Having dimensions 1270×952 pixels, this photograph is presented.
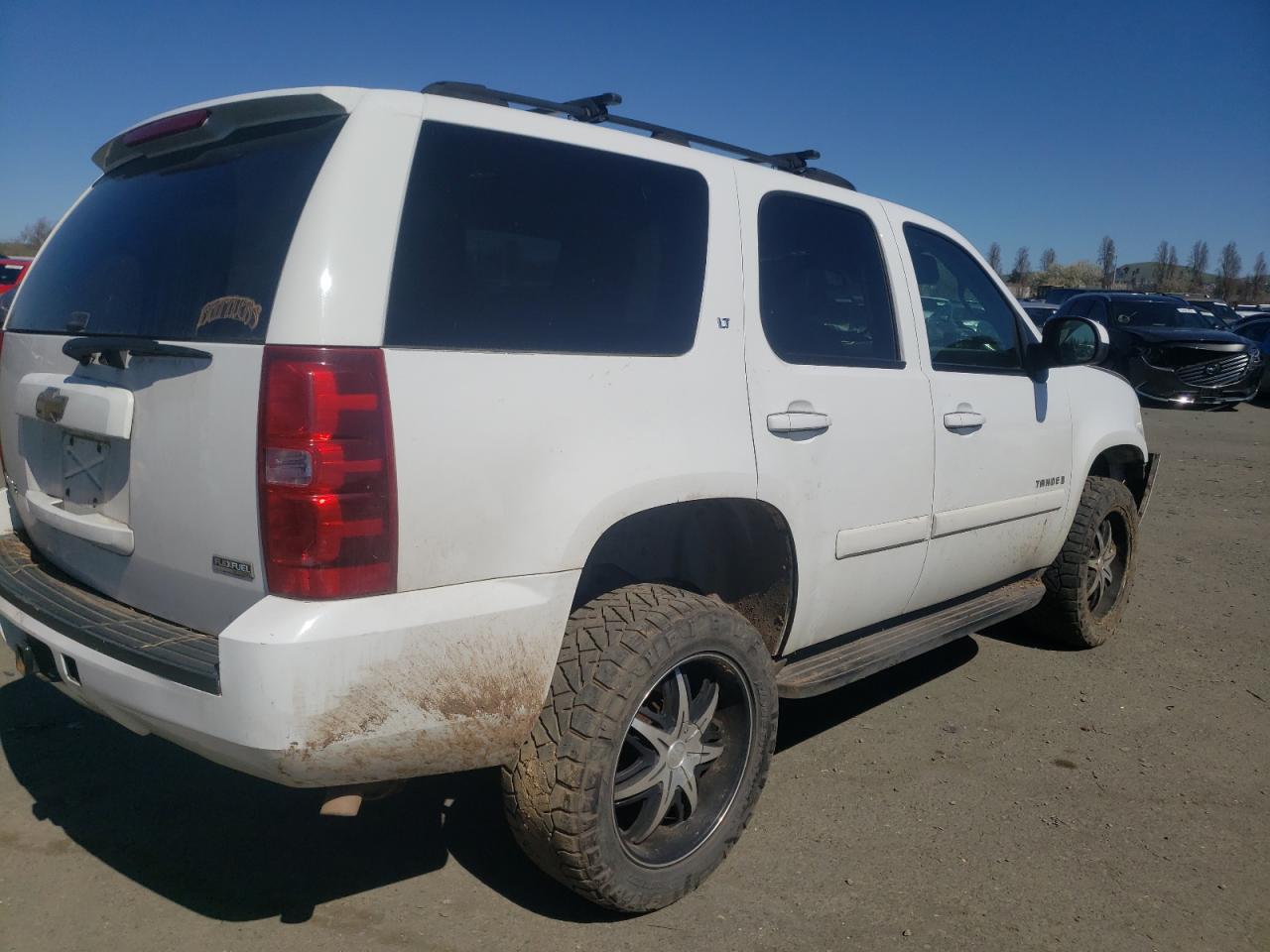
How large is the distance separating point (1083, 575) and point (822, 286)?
7.77ft

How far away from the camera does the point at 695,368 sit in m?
2.75

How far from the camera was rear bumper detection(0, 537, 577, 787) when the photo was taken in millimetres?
2035

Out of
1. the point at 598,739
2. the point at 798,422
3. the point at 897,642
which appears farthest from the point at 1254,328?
the point at 598,739

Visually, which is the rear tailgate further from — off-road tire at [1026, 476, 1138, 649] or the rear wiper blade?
off-road tire at [1026, 476, 1138, 649]

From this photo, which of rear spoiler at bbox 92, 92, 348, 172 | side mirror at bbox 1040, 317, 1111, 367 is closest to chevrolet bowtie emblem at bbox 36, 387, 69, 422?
rear spoiler at bbox 92, 92, 348, 172

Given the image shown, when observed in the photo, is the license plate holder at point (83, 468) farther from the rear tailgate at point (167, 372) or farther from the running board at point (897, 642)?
the running board at point (897, 642)

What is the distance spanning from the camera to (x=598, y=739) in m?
2.45

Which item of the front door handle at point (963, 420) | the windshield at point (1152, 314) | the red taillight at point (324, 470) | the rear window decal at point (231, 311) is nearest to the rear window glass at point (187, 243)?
the rear window decal at point (231, 311)

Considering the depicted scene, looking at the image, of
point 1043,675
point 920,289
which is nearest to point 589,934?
point 920,289

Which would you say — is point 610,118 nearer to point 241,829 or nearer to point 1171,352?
point 241,829

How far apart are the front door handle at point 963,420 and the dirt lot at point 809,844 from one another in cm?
127

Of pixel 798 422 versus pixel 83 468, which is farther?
pixel 798 422

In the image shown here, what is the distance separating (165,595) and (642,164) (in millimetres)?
1716

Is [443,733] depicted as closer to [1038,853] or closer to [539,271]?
[539,271]
